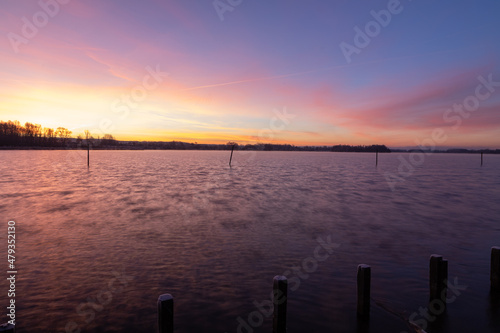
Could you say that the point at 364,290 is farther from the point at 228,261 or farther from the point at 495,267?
the point at 228,261

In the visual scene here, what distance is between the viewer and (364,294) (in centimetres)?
901

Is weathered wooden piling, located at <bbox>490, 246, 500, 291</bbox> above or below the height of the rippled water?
above

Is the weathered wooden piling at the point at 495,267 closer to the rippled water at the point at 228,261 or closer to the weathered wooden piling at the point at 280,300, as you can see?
the rippled water at the point at 228,261

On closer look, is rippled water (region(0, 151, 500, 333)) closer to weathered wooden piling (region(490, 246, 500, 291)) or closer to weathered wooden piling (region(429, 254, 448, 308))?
weathered wooden piling (region(490, 246, 500, 291))

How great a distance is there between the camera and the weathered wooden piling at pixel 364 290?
859 cm

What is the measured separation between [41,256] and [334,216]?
21.5 m

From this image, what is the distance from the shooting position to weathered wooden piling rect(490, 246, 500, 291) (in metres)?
10.5

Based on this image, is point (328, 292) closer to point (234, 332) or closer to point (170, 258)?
point (234, 332)

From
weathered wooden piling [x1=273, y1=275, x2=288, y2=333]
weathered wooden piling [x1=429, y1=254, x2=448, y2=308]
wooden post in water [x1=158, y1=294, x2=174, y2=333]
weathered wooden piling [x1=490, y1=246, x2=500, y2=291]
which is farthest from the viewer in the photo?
weathered wooden piling [x1=490, y1=246, x2=500, y2=291]

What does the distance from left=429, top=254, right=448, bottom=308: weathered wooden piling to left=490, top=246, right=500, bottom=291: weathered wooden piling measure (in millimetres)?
2216

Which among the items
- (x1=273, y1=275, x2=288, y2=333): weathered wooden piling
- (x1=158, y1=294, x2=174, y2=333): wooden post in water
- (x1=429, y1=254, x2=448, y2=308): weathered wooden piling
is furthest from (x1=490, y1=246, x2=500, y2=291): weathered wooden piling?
(x1=158, y1=294, x2=174, y2=333): wooden post in water

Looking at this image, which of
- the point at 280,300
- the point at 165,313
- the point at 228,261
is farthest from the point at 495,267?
the point at 165,313

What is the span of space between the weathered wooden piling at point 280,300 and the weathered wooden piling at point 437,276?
5.36 m

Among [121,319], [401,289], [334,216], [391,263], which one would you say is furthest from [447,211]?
[121,319]
